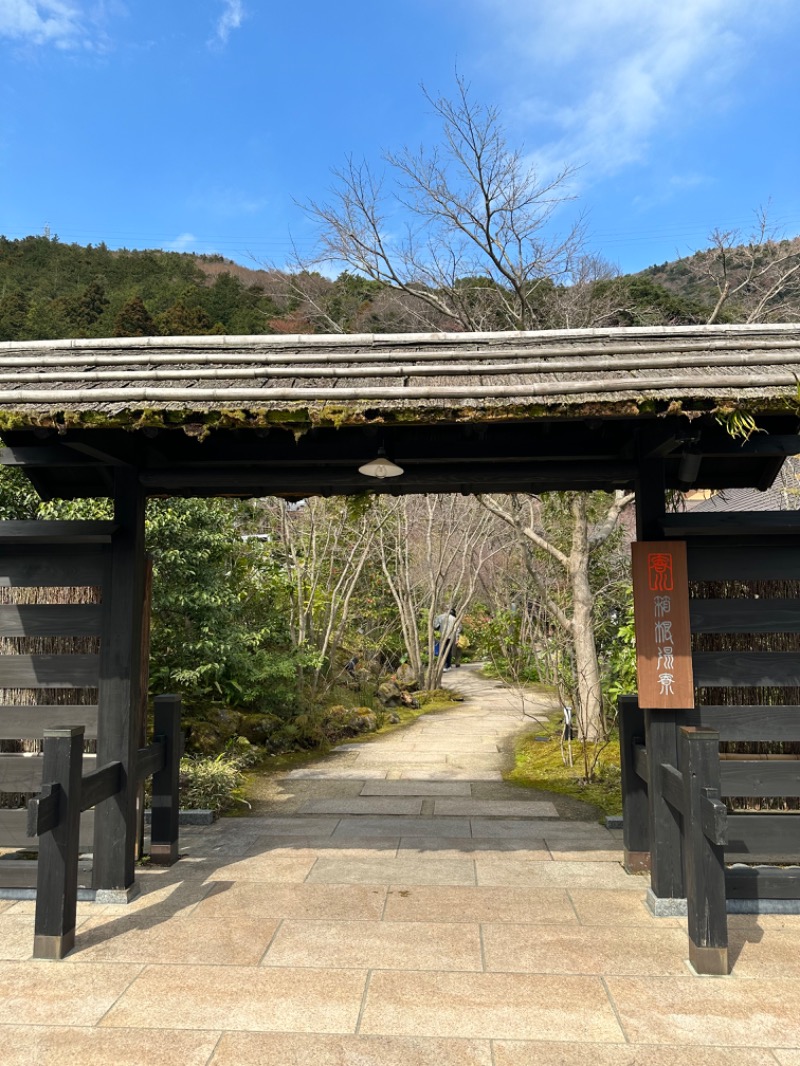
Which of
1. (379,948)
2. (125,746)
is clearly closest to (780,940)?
(379,948)

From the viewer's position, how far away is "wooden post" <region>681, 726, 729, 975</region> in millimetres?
3494

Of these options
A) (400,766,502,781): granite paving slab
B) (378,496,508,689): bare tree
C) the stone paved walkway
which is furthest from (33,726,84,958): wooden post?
(378,496,508,689): bare tree

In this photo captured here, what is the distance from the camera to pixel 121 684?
456 centimetres

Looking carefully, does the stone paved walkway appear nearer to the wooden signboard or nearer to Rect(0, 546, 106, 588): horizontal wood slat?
the wooden signboard

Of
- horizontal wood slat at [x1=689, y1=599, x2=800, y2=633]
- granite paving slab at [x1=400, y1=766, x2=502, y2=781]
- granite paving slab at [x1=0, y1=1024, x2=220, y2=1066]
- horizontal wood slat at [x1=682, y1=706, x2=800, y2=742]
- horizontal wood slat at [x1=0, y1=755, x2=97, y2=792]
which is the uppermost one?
horizontal wood slat at [x1=689, y1=599, x2=800, y2=633]

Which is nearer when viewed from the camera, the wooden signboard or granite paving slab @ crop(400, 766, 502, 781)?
the wooden signboard

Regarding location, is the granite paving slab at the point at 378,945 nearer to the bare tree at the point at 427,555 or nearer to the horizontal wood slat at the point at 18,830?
the horizontal wood slat at the point at 18,830

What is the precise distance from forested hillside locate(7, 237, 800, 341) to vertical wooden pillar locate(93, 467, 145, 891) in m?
7.12

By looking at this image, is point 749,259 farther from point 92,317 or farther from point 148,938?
point 92,317

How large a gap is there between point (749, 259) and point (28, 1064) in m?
11.4

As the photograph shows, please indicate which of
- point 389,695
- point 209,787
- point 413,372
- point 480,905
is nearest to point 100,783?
point 480,905

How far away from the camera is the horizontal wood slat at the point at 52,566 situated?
4695 mm

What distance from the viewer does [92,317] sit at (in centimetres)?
3553

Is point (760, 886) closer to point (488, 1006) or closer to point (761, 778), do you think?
point (761, 778)
